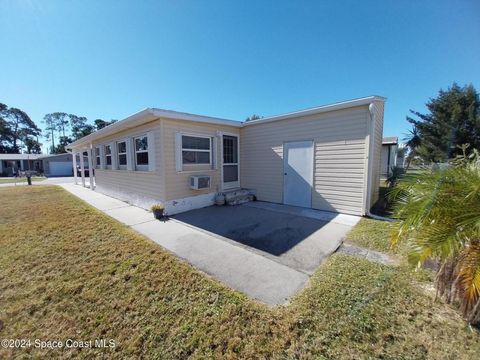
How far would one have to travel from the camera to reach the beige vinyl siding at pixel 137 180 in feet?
18.7

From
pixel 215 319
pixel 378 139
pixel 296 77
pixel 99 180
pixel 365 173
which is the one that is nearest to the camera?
pixel 215 319

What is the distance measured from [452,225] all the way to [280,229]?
9.96 ft

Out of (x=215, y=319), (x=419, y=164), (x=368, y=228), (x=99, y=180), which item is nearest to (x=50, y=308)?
(x=215, y=319)

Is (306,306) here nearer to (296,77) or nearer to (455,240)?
(455,240)

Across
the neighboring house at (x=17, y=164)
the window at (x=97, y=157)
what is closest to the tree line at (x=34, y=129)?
the neighboring house at (x=17, y=164)

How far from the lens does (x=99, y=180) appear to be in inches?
404

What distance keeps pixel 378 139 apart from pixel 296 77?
5349 mm

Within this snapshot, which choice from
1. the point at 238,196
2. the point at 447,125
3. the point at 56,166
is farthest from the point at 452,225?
the point at 56,166

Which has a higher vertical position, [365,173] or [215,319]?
[365,173]

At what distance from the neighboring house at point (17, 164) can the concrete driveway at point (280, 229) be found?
4029 cm

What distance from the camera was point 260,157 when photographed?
23.9 feet

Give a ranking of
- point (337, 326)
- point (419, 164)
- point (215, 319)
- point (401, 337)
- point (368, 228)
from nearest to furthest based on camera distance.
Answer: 1. point (401, 337)
2. point (337, 326)
3. point (215, 319)
4. point (419, 164)
5. point (368, 228)

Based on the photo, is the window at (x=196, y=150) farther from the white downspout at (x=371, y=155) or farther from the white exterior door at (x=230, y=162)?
the white downspout at (x=371, y=155)

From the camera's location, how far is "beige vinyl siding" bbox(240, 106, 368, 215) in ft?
16.9
